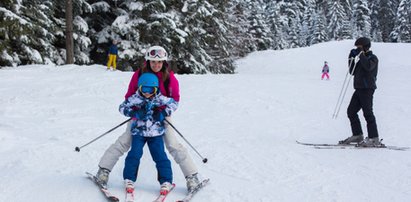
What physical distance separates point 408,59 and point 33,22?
29.4 metres

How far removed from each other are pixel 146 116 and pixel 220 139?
130 inches

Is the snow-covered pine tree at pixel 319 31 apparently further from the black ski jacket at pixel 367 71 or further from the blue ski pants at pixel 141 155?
the blue ski pants at pixel 141 155

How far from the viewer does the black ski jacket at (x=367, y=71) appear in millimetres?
6527

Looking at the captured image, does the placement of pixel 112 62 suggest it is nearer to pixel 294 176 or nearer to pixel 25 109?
pixel 25 109

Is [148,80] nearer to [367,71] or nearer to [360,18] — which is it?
[367,71]

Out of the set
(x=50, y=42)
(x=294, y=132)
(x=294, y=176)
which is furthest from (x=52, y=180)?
(x=50, y=42)

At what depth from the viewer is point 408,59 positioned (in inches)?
1328

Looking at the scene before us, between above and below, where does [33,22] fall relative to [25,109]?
above

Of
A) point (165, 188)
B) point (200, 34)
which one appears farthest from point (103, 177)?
point (200, 34)

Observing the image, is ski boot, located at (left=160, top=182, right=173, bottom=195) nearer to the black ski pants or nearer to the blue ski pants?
the blue ski pants

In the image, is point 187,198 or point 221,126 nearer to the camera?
point 187,198

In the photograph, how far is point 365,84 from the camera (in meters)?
6.61

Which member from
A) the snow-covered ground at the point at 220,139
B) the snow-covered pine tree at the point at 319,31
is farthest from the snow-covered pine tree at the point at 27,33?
the snow-covered pine tree at the point at 319,31

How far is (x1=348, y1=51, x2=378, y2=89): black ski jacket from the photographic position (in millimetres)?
6527
